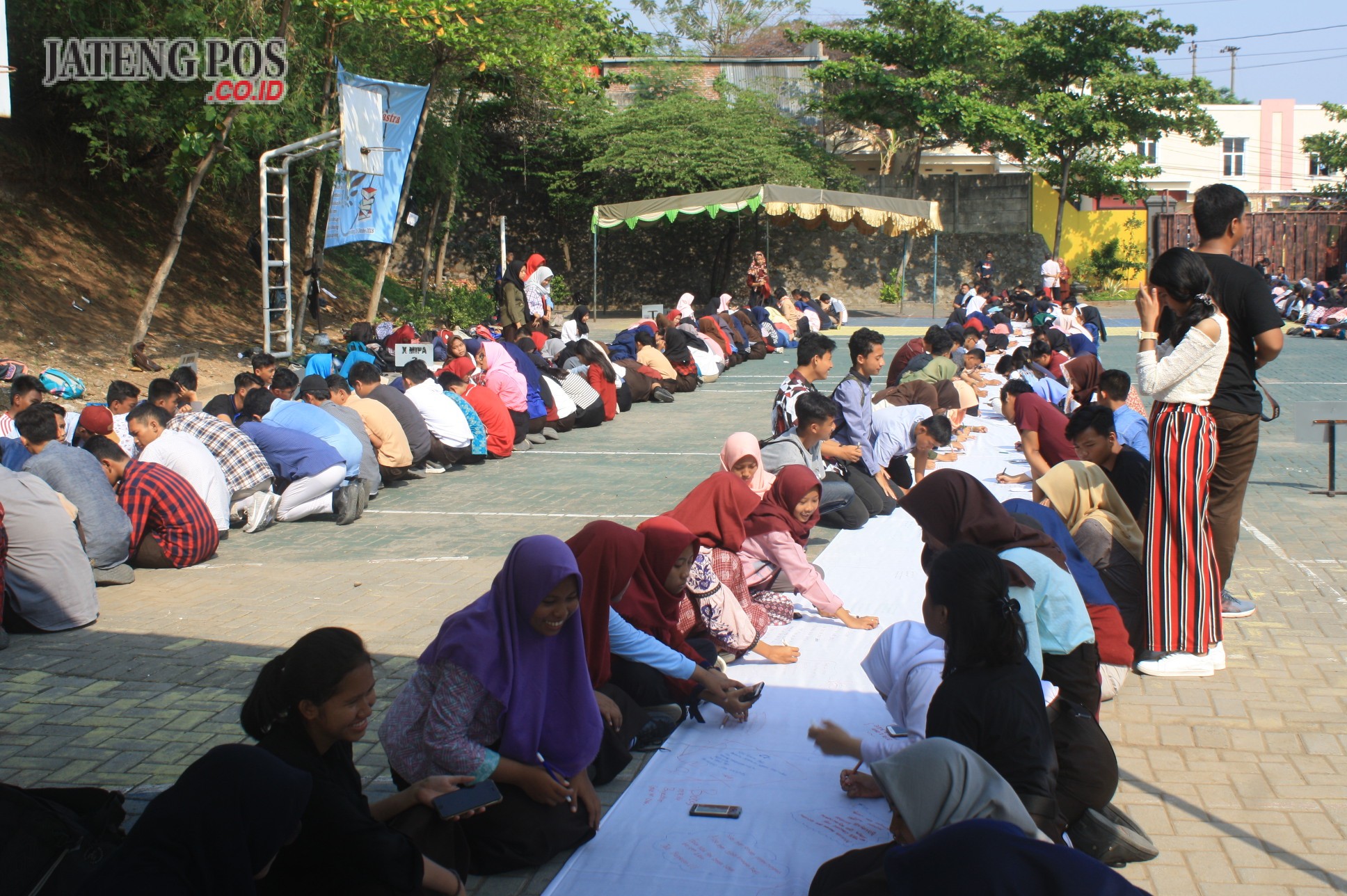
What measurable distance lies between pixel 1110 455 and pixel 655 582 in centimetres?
274

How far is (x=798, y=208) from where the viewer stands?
23.2m

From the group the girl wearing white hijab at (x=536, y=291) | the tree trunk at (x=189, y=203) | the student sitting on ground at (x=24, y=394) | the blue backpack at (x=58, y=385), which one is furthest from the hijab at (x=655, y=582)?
the girl wearing white hijab at (x=536, y=291)

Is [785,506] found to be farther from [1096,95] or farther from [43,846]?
[1096,95]

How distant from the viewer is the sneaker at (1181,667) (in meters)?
4.79

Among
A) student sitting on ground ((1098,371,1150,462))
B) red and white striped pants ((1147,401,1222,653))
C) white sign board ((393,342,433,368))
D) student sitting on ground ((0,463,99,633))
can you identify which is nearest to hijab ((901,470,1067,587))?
red and white striped pants ((1147,401,1222,653))

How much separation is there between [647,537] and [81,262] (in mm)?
14970

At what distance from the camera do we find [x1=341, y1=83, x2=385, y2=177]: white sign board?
13812mm

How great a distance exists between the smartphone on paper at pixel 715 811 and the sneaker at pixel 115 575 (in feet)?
14.2

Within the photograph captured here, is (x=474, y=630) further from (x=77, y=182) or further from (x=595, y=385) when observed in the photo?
(x=77, y=182)

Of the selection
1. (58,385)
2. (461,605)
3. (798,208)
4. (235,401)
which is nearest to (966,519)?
(461,605)

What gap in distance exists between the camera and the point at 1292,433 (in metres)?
11.1

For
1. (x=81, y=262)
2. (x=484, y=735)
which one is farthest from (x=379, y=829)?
A: (x=81, y=262)

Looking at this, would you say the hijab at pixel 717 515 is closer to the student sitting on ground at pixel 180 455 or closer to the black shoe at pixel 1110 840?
the black shoe at pixel 1110 840

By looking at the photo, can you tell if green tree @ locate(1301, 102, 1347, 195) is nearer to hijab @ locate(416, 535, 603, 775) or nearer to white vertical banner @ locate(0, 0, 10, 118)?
white vertical banner @ locate(0, 0, 10, 118)
